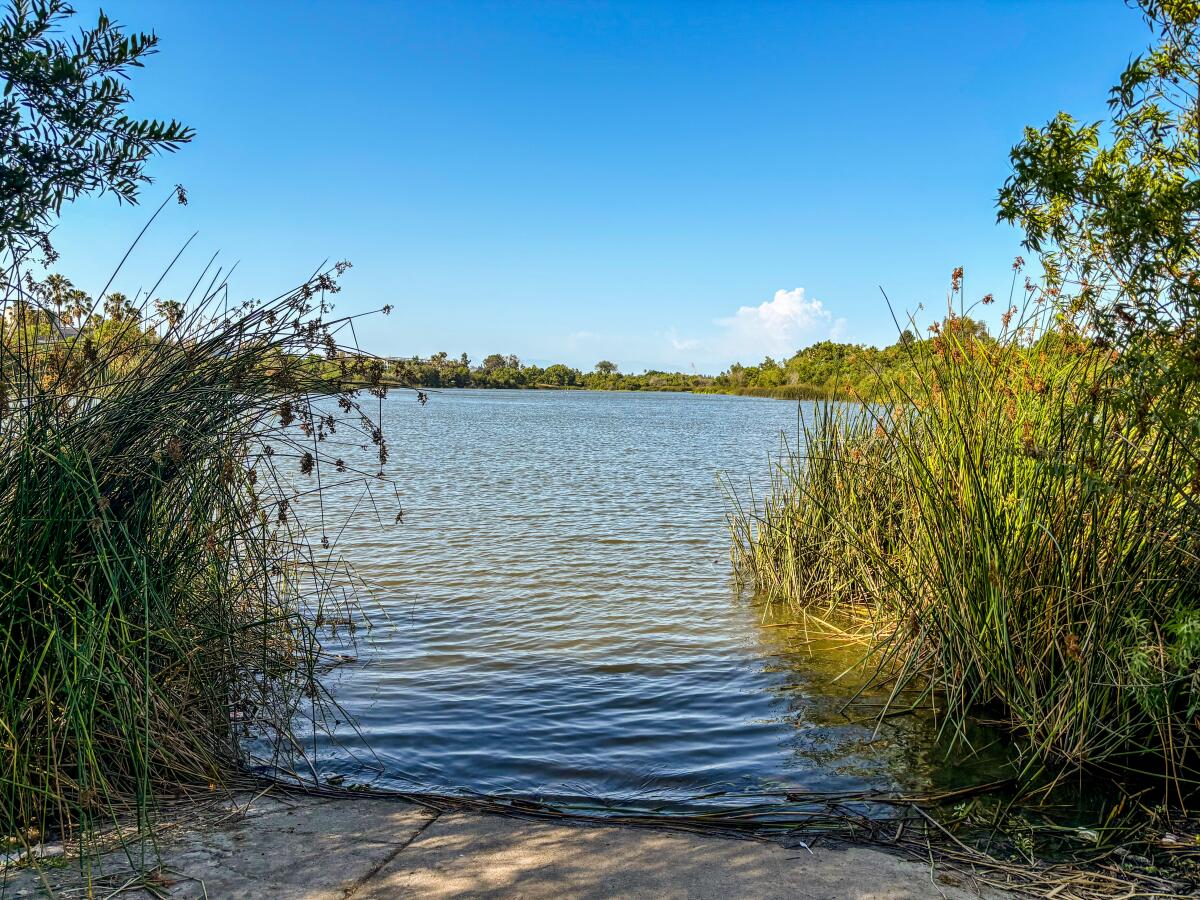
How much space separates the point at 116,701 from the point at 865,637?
18.7ft

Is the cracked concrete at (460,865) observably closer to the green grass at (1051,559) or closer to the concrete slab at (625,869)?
the concrete slab at (625,869)

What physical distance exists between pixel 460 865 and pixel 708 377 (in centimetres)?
13944

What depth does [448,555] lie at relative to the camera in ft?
37.6

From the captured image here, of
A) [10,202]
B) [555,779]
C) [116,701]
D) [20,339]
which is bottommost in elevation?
[555,779]

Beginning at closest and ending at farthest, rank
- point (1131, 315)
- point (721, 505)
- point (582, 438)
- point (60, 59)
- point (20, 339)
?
point (60, 59) → point (1131, 315) → point (20, 339) → point (721, 505) → point (582, 438)

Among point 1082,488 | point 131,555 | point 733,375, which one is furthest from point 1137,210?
point 733,375

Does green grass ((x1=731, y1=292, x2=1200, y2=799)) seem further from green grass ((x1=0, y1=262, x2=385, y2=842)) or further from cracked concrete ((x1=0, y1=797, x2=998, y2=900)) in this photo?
green grass ((x1=0, y1=262, x2=385, y2=842))

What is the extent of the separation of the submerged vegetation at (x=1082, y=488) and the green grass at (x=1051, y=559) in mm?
13

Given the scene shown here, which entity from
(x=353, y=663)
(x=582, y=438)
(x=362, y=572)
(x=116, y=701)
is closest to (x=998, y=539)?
(x=116, y=701)

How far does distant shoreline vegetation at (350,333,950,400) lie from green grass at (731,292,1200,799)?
26.7 inches

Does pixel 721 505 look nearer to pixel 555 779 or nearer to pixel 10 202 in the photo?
pixel 555 779

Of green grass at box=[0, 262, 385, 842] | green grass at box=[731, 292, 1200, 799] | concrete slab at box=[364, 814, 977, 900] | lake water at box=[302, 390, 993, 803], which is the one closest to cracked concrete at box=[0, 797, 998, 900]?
concrete slab at box=[364, 814, 977, 900]

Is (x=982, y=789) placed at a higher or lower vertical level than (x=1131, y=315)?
lower

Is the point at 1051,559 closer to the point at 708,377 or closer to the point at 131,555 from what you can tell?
the point at 131,555
